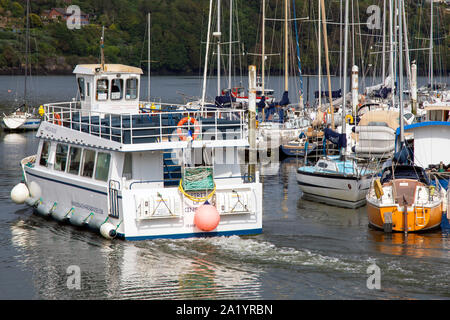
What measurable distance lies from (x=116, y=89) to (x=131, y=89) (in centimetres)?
61

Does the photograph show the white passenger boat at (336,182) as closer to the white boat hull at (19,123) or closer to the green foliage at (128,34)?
the white boat hull at (19,123)

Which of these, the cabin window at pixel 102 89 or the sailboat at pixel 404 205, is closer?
the sailboat at pixel 404 205

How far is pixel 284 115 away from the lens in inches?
2069

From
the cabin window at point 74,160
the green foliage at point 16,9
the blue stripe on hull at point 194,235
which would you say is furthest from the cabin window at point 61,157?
the green foliage at point 16,9

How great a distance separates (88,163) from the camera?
25.1 metres

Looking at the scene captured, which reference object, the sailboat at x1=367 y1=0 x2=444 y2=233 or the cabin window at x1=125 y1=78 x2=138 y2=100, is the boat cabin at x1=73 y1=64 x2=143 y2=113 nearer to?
the cabin window at x1=125 y1=78 x2=138 y2=100

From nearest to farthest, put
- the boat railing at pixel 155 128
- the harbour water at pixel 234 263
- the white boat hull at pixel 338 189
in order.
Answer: the harbour water at pixel 234 263 < the boat railing at pixel 155 128 < the white boat hull at pixel 338 189

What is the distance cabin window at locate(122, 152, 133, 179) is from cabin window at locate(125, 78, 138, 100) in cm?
532

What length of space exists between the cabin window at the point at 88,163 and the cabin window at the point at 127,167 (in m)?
1.53

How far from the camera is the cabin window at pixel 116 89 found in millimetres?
28391

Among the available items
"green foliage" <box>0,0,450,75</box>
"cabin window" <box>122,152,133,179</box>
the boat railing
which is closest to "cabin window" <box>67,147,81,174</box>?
the boat railing

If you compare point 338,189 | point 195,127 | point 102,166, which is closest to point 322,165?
point 338,189

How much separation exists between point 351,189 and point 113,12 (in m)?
151

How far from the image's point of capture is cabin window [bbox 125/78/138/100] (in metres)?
28.7
